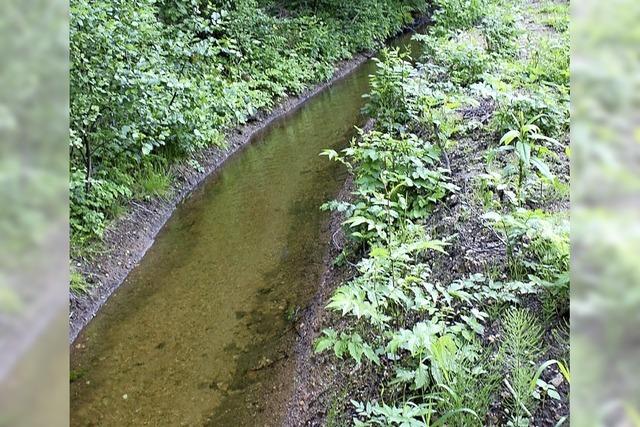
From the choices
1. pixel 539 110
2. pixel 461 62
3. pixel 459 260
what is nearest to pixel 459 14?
pixel 461 62

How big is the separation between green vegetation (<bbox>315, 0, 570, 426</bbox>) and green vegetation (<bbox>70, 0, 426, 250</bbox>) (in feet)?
8.71

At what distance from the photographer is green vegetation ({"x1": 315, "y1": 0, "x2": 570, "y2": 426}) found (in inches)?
114

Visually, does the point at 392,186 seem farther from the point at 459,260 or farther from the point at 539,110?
the point at 539,110

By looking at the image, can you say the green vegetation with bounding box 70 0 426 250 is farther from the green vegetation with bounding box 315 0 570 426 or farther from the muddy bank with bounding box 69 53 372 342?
the green vegetation with bounding box 315 0 570 426

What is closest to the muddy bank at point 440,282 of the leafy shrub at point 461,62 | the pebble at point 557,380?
the pebble at point 557,380

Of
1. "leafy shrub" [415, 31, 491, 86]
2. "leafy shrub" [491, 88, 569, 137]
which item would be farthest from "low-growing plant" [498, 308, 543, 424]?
"leafy shrub" [415, 31, 491, 86]
